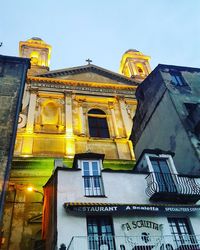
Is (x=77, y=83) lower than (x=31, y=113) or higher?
higher

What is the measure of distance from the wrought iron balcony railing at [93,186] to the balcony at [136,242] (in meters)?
1.86

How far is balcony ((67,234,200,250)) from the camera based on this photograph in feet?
29.9

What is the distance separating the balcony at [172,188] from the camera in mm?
11055

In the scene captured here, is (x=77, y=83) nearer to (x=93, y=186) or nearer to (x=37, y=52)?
(x=37, y=52)

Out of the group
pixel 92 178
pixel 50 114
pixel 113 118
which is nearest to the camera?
pixel 92 178

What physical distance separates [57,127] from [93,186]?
1001 centimetres

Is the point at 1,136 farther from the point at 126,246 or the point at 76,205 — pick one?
the point at 126,246

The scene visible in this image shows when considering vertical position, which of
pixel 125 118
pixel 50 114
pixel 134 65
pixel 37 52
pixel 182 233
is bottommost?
pixel 182 233

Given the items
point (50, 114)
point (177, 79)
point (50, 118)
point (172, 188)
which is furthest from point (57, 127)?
point (172, 188)

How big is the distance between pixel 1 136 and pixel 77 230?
5.12 m

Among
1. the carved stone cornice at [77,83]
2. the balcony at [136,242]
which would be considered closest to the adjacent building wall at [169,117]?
the balcony at [136,242]

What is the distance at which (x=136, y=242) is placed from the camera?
956 cm

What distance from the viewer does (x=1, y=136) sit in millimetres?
11688

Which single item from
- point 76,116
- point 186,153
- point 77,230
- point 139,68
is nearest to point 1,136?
point 77,230
